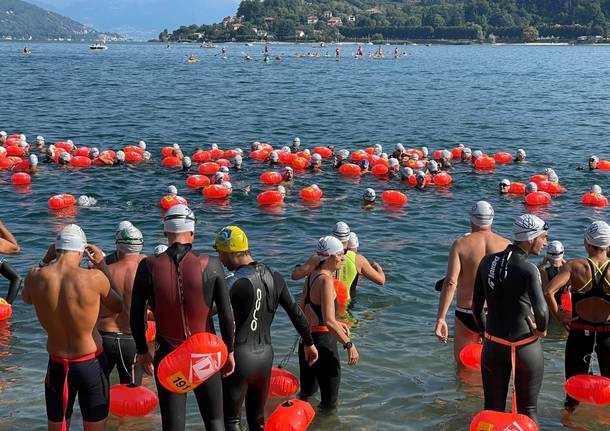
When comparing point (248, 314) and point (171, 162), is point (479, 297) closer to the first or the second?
point (248, 314)

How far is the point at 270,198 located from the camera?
21.0 meters

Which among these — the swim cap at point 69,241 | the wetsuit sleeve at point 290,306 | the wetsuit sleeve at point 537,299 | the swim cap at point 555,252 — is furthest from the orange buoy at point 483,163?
the swim cap at point 69,241

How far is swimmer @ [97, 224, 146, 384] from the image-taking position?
7551 millimetres

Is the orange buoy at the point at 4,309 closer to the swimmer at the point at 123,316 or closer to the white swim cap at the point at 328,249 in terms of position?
the swimmer at the point at 123,316

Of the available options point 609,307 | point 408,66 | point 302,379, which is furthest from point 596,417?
point 408,66

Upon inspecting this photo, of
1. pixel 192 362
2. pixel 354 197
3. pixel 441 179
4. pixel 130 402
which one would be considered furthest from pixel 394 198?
pixel 192 362

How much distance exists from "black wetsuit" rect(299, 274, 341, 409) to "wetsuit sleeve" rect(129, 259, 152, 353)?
1.91m

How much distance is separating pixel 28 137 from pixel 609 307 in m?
33.0

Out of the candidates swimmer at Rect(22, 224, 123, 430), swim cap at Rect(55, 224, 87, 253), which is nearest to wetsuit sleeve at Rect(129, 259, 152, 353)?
swimmer at Rect(22, 224, 123, 430)

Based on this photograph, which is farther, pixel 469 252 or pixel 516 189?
pixel 516 189

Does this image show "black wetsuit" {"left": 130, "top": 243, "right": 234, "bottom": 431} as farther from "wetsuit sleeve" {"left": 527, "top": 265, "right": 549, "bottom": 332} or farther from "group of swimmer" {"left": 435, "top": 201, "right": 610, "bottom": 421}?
"wetsuit sleeve" {"left": 527, "top": 265, "right": 549, "bottom": 332}

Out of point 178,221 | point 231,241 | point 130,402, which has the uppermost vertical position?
point 178,221

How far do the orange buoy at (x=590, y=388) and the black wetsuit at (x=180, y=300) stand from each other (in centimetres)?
391

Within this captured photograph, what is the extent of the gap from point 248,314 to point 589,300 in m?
3.65
